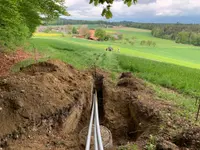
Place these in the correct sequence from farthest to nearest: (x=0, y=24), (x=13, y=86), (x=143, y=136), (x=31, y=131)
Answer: (x=0, y=24) → (x=13, y=86) → (x=143, y=136) → (x=31, y=131)

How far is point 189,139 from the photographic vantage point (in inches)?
187

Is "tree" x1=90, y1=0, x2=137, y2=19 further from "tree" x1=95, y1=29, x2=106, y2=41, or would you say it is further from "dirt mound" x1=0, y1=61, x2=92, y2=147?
"tree" x1=95, y1=29, x2=106, y2=41

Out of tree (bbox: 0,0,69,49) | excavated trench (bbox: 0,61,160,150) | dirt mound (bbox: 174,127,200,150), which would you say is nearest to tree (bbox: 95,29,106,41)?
tree (bbox: 0,0,69,49)

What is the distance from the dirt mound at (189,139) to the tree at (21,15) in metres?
8.01

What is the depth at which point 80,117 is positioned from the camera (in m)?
7.26

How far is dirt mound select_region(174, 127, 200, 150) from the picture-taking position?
4598mm

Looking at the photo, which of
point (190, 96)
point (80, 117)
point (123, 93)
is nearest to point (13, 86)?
point (80, 117)

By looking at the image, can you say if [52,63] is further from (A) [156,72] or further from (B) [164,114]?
(A) [156,72]

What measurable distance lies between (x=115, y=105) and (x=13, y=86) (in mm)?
3331

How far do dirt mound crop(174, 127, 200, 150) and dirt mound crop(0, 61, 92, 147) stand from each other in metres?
2.60

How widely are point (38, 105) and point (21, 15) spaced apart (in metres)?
10.4

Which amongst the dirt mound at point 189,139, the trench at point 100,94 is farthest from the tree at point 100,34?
the dirt mound at point 189,139

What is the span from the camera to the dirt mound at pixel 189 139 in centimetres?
460

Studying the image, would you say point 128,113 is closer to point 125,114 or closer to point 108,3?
point 125,114
